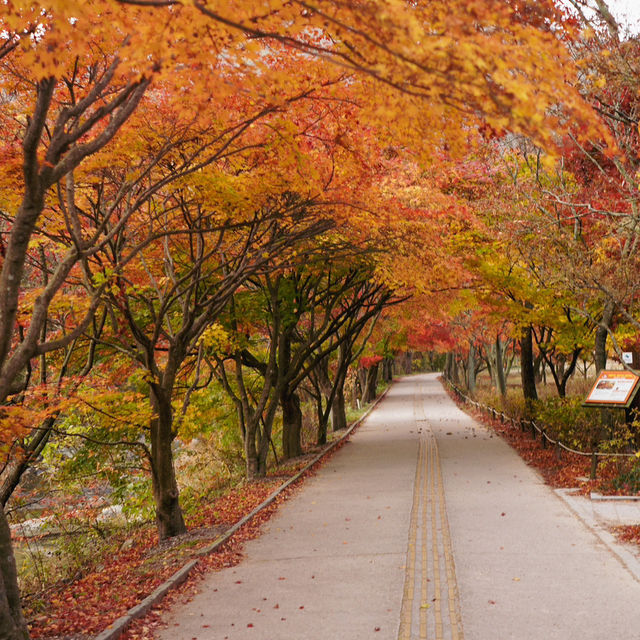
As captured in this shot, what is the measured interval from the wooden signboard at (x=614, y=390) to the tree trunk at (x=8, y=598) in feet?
35.3

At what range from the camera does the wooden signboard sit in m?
12.9

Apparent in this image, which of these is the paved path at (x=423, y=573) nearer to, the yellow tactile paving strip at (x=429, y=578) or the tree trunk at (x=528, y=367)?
the yellow tactile paving strip at (x=429, y=578)

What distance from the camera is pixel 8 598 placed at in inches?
247

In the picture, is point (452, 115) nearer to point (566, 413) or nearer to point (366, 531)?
point (366, 531)

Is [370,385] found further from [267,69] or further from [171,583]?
[267,69]

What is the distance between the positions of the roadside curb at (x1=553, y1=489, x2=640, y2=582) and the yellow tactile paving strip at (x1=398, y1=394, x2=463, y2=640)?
7.18 feet

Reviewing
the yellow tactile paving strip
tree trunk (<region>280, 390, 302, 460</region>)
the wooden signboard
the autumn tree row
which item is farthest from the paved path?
tree trunk (<region>280, 390, 302, 460</region>)

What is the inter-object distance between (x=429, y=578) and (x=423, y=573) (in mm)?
239

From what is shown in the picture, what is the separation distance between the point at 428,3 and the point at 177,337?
8.47 meters

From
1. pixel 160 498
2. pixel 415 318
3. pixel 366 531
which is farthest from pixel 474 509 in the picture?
pixel 415 318

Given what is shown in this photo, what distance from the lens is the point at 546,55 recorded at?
13.8 ft

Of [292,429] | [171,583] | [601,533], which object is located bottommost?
[601,533]

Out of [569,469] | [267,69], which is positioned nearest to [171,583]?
[267,69]

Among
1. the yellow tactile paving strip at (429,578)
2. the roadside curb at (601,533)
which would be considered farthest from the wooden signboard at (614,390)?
the yellow tactile paving strip at (429,578)
